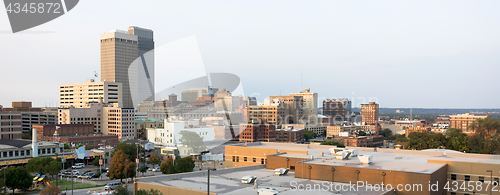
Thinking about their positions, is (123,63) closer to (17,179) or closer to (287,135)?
(287,135)

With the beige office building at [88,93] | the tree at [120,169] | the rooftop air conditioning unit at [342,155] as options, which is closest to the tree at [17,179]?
the tree at [120,169]

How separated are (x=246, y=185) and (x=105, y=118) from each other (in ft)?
337

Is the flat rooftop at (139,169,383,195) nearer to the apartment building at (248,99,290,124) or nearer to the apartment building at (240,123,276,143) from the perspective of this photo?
the apartment building at (240,123,276,143)

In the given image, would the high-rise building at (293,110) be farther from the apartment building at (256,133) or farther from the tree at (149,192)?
the tree at (149,192)

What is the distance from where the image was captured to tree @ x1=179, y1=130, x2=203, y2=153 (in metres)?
89.9

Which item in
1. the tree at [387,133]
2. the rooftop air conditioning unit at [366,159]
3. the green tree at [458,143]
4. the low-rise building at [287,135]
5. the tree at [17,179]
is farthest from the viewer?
the tree at [387,133]

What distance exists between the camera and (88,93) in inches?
6024

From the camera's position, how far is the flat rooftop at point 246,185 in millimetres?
23328

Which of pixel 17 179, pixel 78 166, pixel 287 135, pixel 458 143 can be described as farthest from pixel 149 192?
pixel 287 135

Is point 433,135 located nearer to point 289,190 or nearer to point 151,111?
point 289,190

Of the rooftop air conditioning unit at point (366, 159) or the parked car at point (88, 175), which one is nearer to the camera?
the rooftop air conditioning unit at point (366, 159)

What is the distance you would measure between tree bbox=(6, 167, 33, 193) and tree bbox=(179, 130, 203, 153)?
157 feet

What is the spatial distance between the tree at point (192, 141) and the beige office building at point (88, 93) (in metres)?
66.0

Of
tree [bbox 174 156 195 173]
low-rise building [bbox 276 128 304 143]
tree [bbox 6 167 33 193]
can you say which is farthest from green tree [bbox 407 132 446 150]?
tree [bbox 6 167 33 193]
